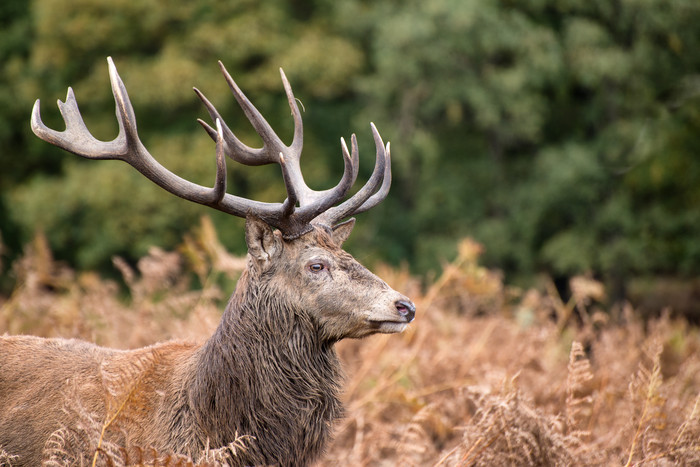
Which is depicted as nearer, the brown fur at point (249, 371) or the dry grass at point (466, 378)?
the brown fur at point (249, 371)

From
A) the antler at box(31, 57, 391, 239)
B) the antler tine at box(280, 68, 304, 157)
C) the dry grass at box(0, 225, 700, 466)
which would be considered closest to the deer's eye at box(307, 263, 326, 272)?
the antler at box(31, 57, 391, 239)

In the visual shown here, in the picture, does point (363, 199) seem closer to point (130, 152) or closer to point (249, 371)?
point (249, 371)

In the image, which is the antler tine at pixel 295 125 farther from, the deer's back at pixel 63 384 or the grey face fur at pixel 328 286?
the deer's back at pixel 63 384

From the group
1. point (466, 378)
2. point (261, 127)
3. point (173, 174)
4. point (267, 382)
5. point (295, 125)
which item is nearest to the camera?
point (267, 382)

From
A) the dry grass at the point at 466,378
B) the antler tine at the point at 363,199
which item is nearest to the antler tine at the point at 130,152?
the antler tine at the point at 363,199

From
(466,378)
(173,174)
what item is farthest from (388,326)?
(466,378)

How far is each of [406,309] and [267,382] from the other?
81 centimetres

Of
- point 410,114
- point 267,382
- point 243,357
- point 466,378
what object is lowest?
point 410,114

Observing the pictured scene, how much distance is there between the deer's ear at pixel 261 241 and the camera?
A: 402cm

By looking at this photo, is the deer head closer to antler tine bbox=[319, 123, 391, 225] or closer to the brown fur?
the brown fur

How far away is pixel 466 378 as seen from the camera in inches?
275

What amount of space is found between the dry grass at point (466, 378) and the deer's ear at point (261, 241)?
82cm

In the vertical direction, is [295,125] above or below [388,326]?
above

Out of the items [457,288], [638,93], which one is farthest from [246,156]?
[638,93]
